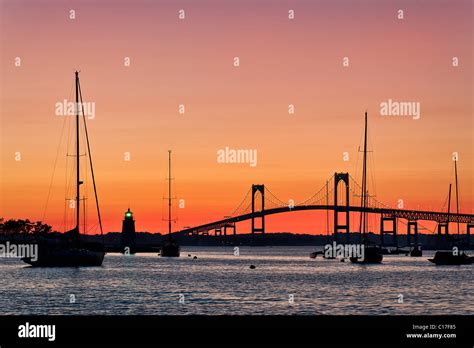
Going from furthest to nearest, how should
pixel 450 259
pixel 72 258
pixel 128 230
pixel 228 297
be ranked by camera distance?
pixel 128 230
pixel 450 259
pixel 72 258
pixel 228 297

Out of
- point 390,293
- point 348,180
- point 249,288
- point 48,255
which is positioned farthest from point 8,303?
point 348,180

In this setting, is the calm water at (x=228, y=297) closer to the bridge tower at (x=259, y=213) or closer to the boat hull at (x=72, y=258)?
the boat hull at (x=72, y=258)

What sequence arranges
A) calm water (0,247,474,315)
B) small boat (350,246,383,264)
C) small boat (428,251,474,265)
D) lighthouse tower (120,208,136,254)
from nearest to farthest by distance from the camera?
calm water (0,247,474,315), small boat (428,251,474,265), small boat (350,246,383,264), lighthouse tower (120,208,136,254)

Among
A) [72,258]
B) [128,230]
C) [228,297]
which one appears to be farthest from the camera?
[128,230]

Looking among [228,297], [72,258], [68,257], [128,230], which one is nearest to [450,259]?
[72,258]

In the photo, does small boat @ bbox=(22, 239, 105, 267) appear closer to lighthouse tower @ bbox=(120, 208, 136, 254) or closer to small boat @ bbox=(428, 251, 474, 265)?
small boat @ bbox=(428, 251, 474, 265)

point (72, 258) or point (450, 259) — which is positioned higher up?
point (72, 258)

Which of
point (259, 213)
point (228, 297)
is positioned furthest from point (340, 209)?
point (228, 297)

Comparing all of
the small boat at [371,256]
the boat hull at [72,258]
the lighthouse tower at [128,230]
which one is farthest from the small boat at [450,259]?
the lighthouse tower at [128,230]

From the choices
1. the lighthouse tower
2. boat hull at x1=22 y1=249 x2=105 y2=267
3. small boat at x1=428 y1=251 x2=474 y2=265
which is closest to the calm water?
boat hull at x1=22 y1=249 x2=105 y2=267

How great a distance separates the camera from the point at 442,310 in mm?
32594

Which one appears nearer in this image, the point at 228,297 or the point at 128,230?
the point at 228,297

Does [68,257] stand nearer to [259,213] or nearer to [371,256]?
[371,256]
